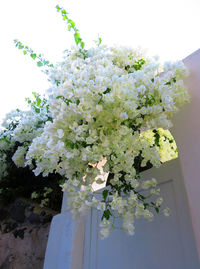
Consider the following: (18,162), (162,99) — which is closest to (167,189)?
(162,99)

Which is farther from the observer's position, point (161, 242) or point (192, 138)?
point (161, 242)

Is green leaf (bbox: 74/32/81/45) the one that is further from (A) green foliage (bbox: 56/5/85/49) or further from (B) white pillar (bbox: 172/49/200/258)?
(B) white pillar (bbox: 172/49/200/258)

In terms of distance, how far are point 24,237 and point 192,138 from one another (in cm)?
292

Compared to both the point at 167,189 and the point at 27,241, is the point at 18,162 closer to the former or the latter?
the point at 27,241

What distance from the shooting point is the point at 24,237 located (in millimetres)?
3322

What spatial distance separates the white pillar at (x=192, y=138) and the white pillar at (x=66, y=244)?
1.27m

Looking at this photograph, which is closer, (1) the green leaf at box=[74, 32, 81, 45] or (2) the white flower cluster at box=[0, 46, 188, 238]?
(2) the white flower cluster at box=[0, 46, 188, 238]

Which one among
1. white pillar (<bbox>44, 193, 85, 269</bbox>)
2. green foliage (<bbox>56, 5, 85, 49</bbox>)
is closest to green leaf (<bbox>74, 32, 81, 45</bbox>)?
green foliage (<bbox>56, 5, 85, 49</bbox>)

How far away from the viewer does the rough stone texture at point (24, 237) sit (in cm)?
311

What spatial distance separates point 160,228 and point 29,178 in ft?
8.37

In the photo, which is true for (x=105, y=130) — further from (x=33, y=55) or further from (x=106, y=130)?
(x=33, y=55)

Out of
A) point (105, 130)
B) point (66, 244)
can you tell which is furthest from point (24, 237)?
point (105, 130)

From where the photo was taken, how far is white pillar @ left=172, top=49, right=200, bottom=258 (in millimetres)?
1451

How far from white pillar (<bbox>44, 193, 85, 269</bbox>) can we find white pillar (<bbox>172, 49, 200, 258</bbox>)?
1273 millimetres
